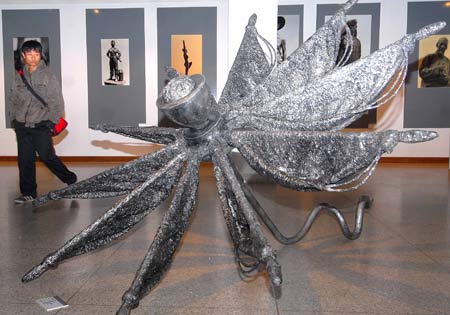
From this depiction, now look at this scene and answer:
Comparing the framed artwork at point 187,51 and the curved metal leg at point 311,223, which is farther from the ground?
the framed artwork at point 187,51

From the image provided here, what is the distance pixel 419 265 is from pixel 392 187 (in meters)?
3.27

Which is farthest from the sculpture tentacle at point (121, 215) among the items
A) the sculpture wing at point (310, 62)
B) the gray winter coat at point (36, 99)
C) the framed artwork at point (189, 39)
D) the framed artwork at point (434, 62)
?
the framed artwork at point (434, 62)

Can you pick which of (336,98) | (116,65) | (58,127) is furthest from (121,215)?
(116,65)

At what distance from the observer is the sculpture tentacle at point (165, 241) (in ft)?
6.63

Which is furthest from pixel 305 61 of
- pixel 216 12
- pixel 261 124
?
Result: pixel 216 12

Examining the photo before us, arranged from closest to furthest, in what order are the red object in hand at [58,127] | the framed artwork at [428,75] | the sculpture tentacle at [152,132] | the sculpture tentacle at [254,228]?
the sculpture tentacle at [254,228], the sculpture tentacle at [152,132], the red object in hand at [58,127], the framed artwork at [428,75]

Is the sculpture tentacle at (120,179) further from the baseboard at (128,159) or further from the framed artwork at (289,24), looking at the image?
the framed artwork at (289,24)

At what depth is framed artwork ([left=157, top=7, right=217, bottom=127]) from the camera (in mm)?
8445

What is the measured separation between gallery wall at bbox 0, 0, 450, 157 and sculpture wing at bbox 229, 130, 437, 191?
634 cm

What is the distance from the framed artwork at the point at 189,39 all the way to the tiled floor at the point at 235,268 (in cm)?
437

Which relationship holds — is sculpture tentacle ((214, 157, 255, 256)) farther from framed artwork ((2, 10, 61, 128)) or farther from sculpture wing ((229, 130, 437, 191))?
framed artwork ((2, 10, 61, 128))

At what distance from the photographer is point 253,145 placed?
2.18m

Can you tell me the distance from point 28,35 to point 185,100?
26.2ft

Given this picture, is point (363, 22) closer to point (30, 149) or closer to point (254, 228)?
point (30, 149)
